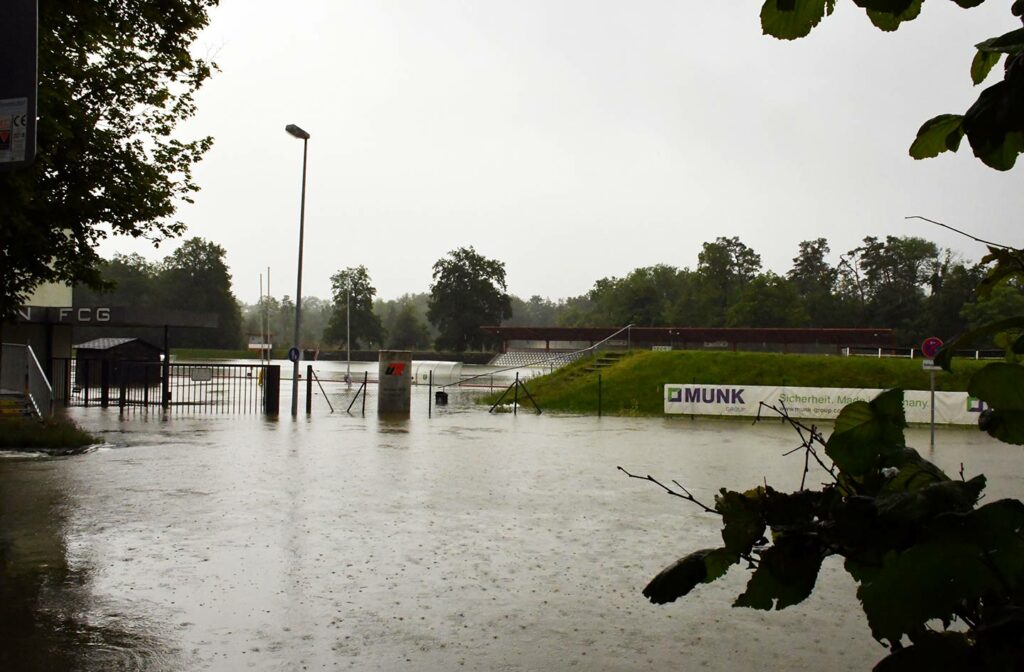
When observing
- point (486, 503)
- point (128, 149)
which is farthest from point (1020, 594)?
point (128, 149)

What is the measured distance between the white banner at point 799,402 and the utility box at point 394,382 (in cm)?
913

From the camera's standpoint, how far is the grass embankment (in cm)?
3372

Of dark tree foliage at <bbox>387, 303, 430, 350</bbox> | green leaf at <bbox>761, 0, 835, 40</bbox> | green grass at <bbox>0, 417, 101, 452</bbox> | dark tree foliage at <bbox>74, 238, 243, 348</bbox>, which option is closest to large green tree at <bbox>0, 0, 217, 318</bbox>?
green grass at <bbox>0, 417, 101, 452</bbox>

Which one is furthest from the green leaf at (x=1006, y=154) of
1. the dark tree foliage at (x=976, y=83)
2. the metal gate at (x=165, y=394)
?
the metal gate at (x=165, y=394)

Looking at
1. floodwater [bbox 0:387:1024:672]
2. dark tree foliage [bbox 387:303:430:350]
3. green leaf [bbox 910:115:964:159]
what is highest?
dark tree foliage [bbox 387:303:430:350]

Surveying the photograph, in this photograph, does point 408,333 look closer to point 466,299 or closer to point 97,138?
point 466,299

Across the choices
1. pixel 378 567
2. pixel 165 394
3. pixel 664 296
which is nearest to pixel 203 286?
pixel 664 296

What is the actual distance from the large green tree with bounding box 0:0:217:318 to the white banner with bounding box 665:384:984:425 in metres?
18.0

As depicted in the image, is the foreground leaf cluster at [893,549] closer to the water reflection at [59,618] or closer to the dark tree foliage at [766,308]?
the water reflection at [59,618]

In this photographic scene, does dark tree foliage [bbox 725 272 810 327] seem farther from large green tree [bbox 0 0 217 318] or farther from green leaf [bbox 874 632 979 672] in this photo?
green leaf [bbox 874 632 979 672]

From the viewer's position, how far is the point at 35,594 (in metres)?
7.12

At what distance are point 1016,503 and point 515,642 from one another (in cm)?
524

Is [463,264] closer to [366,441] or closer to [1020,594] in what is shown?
[366,441]

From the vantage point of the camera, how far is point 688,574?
1.63 metres
